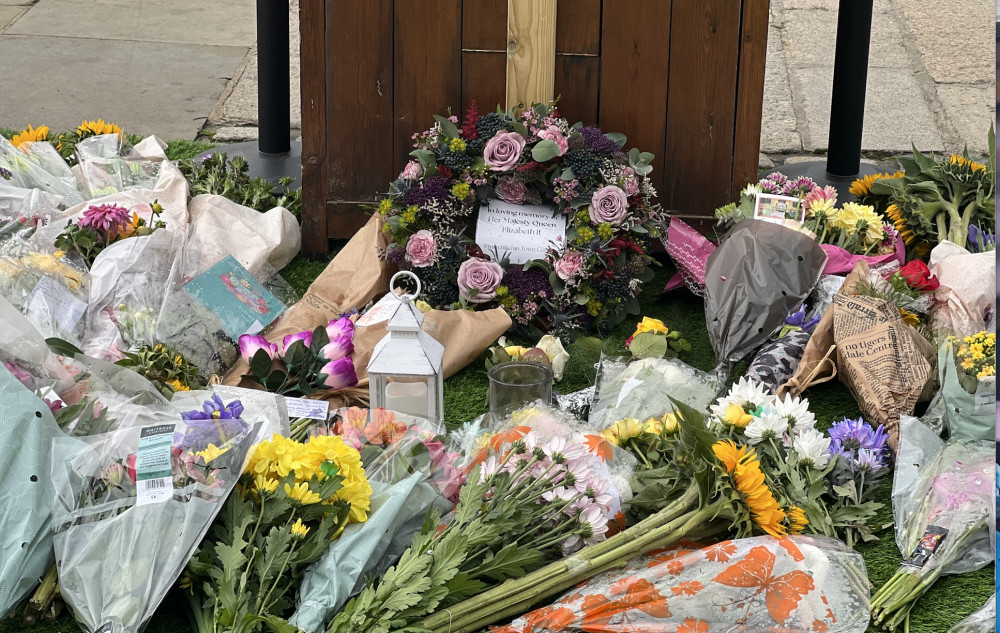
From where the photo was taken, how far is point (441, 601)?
75.2 inches

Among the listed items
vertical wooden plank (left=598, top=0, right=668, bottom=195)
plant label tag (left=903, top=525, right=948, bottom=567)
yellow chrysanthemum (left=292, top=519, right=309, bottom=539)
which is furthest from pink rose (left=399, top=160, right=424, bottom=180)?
plant label tag (left=903, top=525, right=948, bottom=567)

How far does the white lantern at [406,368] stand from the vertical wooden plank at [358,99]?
1262mm

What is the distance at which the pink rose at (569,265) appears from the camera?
10.5 ft

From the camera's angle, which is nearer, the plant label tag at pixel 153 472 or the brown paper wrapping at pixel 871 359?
the plant label tag at pixel 153 472

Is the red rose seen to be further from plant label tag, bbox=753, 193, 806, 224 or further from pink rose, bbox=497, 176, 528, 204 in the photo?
pink rose, bbox=497, 176, 528, 204

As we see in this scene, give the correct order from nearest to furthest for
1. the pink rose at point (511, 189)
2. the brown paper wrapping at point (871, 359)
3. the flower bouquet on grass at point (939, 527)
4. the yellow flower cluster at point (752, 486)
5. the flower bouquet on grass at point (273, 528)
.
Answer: the flower bouquet on grass at point (273, 528) < the yellow flower cluster at point (752, 486) < the flower bouquet on grass at point (939, 527) < the brown paper wrapping at point (871, 359) < the pink rose at point (511, 189)

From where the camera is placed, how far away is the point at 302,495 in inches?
75.8

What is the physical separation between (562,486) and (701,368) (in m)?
1.16

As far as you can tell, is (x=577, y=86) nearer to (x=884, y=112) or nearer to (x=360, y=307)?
(x=360, y=307)

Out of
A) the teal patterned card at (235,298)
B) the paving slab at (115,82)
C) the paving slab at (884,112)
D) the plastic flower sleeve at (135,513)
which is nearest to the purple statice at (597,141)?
the teal patterned card at (235,298)

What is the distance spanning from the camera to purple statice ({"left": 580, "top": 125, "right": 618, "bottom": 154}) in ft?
10.9

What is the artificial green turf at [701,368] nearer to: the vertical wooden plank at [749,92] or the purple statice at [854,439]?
the purple statice at [854,439]

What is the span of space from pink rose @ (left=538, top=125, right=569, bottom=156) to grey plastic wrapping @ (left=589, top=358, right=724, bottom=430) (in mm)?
791

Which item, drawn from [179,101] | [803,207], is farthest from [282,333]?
[179,101]
